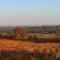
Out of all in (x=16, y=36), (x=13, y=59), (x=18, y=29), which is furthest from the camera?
(x=18, y=29)

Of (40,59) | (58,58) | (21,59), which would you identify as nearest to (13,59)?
(21,59)

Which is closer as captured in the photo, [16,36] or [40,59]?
[40,59]

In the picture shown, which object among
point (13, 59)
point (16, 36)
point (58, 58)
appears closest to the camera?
point (13, 59)

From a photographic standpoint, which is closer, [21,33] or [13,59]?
[13,59]

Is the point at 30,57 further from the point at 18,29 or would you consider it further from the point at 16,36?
the point at 18,29

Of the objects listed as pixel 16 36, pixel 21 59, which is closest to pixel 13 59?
pixel 21 59

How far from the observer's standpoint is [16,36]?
5066 centimetres

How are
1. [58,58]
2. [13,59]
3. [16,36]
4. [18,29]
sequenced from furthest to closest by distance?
[18,29], [16,36], [58,58], [13,59]

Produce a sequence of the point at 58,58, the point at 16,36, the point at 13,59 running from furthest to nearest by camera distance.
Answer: the point at 16,36
the point at 58,58
the point at 13,59

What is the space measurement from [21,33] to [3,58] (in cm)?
3103

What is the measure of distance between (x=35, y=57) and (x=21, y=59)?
1.22 metres

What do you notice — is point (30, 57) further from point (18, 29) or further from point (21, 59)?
point (18, 29)

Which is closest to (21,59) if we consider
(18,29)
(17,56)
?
(17,56)

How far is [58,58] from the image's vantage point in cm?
2195
